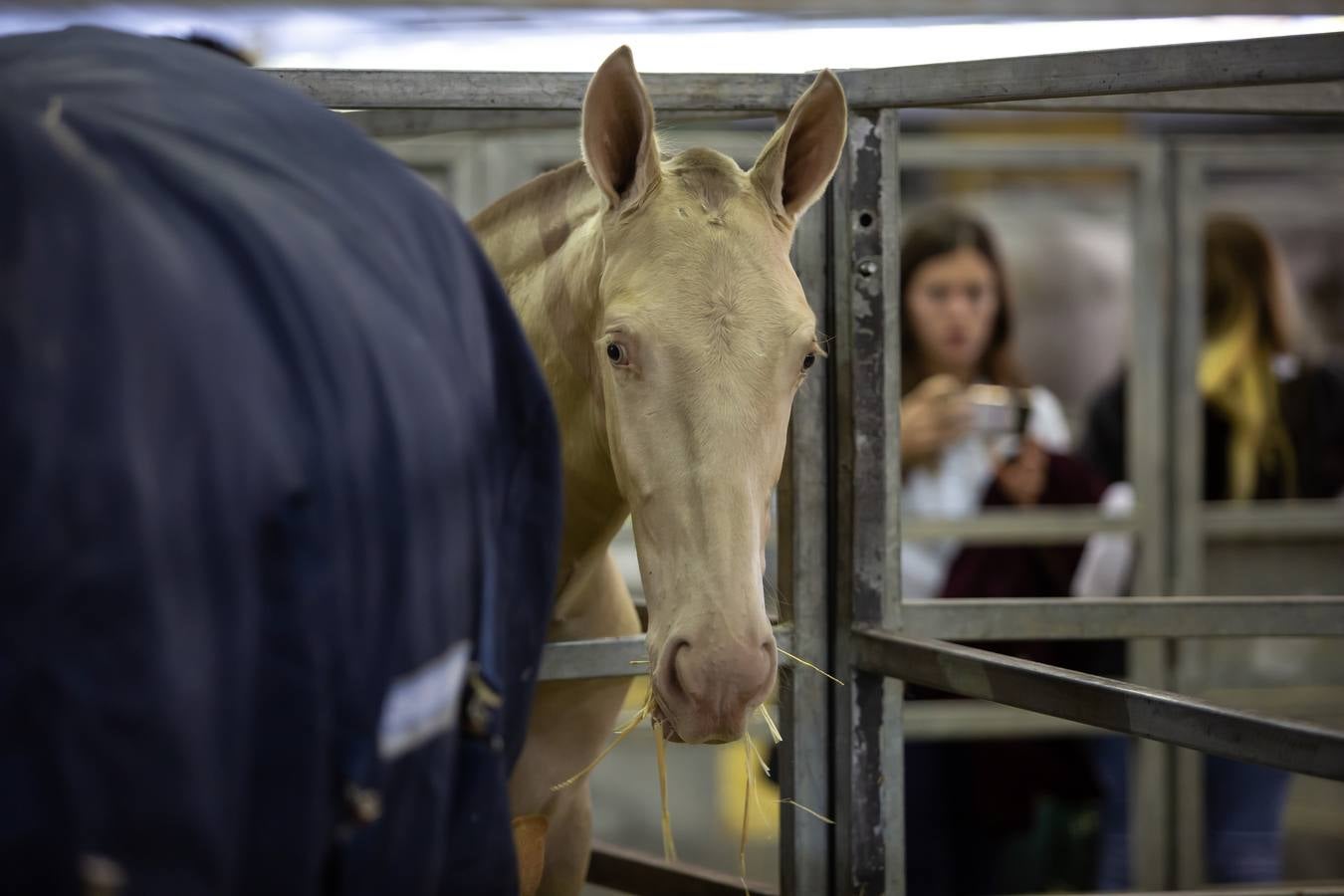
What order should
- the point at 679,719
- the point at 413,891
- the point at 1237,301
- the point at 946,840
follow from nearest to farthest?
the point at 413,891 < the point at 679,719 < the point at 946,840 < the point at 1237,301

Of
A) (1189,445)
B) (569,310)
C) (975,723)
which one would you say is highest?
(569,310)

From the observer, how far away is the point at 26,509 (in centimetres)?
46

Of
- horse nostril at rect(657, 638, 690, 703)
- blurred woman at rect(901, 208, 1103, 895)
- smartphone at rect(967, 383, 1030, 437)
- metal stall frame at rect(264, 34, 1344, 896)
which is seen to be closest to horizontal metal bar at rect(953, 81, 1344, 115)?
metal stall frame at rect(264, 34, 1344, 896)

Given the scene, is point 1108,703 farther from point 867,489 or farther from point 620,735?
point 620,735

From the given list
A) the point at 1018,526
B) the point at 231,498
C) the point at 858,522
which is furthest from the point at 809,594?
the point at 1018,526

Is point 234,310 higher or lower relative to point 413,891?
higher

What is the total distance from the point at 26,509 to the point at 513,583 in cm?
33

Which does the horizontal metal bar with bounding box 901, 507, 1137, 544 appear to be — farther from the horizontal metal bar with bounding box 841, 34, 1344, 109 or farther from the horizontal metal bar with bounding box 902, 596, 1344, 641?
the horizontal metal bar with bounding box 841, 34, 1344, 109

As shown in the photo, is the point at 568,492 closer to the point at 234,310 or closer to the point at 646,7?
the point at 234,310

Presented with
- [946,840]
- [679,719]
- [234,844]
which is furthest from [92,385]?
[946,840]

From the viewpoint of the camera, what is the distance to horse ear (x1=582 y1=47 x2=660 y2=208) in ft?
3.54

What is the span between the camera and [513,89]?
3.91ft

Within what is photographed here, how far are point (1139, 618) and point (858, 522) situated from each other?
0.33 metres

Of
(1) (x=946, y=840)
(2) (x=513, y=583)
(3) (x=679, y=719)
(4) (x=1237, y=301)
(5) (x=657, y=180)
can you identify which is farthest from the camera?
(4) (x=1237, y=301)
